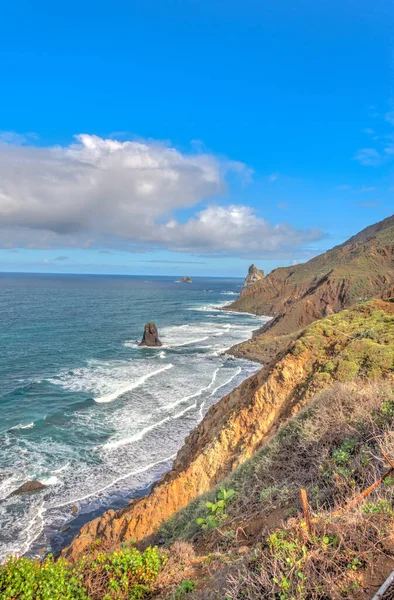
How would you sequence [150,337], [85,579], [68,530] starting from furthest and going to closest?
[150,337], [68,530], [85,579]

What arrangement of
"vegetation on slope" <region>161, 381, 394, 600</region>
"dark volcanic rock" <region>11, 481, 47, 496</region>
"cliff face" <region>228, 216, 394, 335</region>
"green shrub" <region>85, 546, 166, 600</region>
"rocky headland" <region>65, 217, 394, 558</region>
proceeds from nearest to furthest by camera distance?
"vegetation on slope" <region>161, 381, 394, 600</region> < "green shrub" <region>85, 546, 166, 600</region> < "rocky headland" <region>65, 217, 394, 558</region> < "dark volcanic rock" <region>11, 481, 47, 496</region> < "cliff face" <region>228, 216, 394, 335</region>

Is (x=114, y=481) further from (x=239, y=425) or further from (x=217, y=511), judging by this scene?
(x=217, y=511)

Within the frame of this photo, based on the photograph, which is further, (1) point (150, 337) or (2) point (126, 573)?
(1) point (150, 337)

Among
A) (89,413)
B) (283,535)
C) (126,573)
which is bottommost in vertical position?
(89,413)

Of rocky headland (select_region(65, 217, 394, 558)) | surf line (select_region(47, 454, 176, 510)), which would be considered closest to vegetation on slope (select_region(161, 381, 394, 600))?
rocky headland (select_region(65, 217, 394, 558))

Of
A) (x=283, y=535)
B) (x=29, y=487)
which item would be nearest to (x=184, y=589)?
(x=283, y=535)

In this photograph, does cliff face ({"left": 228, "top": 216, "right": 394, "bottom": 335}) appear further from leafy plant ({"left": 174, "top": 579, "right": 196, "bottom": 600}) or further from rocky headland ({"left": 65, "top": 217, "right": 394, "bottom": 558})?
leafy plant ({"left": 174, "top": 579, "right": 196, "bottom": 600})

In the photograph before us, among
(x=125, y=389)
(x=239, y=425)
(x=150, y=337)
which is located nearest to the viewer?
(x=239, y=425)

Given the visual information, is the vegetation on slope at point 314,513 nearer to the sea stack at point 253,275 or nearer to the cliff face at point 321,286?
the cliff face at point 321,286

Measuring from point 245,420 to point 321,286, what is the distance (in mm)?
54179

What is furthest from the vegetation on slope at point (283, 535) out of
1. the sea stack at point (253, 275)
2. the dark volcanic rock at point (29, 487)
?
the sea stack at point (253, 275)

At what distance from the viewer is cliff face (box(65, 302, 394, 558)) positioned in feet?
42.0

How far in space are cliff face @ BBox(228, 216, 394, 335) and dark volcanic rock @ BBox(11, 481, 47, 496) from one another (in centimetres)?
2429

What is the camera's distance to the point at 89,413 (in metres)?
27.7
